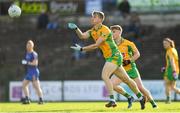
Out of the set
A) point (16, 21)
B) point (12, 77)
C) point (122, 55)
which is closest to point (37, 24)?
point (16, 21)

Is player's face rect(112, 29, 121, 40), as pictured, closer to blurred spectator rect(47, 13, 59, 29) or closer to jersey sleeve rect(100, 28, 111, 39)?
jersey sleeve rect(100, 28, 111, 39)

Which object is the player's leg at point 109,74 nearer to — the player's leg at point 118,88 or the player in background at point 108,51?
the player in background at point 108,51

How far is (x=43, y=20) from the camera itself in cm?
4516

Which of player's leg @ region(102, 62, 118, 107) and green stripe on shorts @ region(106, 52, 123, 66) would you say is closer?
player's leg @ region(102, 62, 118, 107)

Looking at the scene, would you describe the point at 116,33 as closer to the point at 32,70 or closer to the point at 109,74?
the point at 109,74

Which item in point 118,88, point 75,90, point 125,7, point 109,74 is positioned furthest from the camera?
point 125,7

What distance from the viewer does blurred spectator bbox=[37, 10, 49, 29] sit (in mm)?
44569

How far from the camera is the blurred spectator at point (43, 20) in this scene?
44.6 meters

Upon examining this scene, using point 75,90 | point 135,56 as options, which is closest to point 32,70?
point 135,56

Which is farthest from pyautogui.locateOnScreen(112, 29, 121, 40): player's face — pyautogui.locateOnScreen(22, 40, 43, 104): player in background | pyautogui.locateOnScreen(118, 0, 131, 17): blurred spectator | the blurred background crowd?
pyautogui.locateOnScreen(118, 0, 131, 17): blurred spectator

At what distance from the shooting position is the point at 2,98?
36938 mm

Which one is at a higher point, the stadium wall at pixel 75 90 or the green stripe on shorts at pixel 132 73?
the green stripe on shorts at pixel 132 73

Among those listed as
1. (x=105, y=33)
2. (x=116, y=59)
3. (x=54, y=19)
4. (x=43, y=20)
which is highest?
(x=54, y=19)

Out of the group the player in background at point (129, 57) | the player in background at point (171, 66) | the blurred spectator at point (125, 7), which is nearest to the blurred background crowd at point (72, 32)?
the blurred spectator at point (125, 7)
